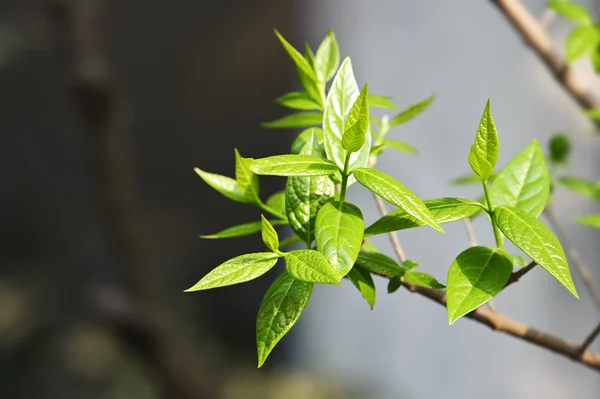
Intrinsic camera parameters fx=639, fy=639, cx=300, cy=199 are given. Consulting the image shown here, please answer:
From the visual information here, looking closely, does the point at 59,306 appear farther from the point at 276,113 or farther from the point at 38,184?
the point at 276,113

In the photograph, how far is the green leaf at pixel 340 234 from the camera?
0.20 meters

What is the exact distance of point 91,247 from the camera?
187cm

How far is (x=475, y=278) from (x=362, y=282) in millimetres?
44

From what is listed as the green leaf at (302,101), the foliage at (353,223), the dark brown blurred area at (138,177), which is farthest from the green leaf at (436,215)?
the dark brown blurred area at (138,177)

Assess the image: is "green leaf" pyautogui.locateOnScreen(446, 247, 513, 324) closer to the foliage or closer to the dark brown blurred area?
the foliage

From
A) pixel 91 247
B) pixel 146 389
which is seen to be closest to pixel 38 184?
pixel 91 247

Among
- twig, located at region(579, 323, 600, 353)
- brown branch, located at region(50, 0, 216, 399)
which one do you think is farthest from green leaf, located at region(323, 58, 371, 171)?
brown branch, located at region(50, 0, 216, 399)

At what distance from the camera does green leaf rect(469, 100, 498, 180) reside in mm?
220

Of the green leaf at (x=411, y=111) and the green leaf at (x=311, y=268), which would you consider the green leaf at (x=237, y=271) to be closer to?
the green leaf at (x=311, y=268)

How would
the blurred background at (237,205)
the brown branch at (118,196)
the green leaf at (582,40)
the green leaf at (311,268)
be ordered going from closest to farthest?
the green leaf at (311,268) → the green leaf at (582,40) → the brown branch at (118,196) → the blurred background at (237,205)

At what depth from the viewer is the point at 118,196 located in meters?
0.92

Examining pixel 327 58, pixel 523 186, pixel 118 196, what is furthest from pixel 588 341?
pixel 118 196

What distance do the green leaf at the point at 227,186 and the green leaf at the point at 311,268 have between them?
83mm

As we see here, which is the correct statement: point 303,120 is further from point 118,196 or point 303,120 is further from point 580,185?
point 118,196
